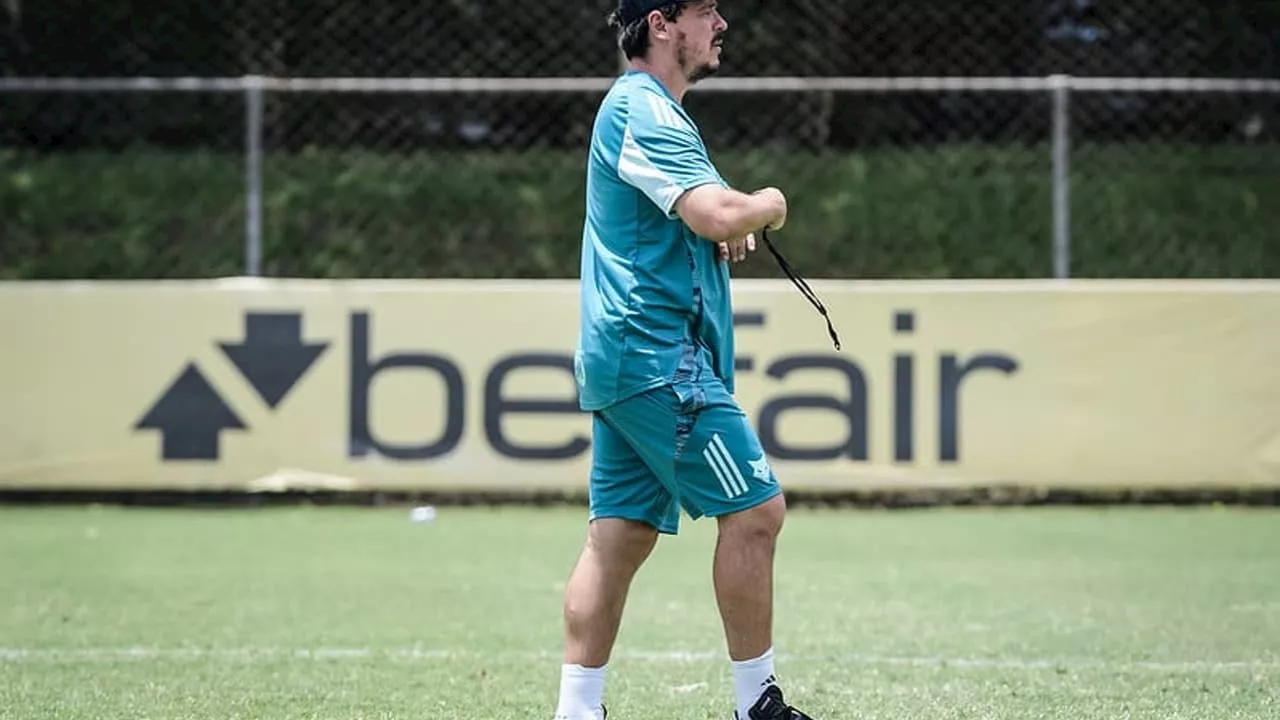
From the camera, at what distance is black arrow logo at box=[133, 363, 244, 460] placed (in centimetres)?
1116

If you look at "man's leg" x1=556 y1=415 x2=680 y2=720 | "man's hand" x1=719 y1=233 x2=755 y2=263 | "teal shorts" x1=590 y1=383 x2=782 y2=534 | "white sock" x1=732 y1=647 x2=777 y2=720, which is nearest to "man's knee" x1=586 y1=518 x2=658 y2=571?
"man's leg" x1=556 y1=415 x2=680 y2=720

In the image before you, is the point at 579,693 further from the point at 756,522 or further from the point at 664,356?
the point at 664,356

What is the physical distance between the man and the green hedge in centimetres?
806

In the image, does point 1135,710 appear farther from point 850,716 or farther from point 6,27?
point 6,27

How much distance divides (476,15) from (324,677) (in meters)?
7.98

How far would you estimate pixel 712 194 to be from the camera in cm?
475

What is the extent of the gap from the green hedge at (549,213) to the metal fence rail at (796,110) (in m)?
0.08

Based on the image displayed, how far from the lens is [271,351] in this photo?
11.2m

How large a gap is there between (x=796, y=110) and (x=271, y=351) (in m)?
3.73

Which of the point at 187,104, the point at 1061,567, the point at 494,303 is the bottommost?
the point at 1061,567

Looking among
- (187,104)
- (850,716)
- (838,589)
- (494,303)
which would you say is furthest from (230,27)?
(850,716)

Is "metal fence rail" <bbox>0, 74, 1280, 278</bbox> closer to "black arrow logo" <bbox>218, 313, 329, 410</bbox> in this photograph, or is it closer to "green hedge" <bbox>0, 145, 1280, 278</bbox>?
"green hedge" <bbox>0, 145, 1280, 278</bbox>

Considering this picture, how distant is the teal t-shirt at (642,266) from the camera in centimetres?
486

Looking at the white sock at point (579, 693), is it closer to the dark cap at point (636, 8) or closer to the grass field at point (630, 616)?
the grass field at point (630, 616)
